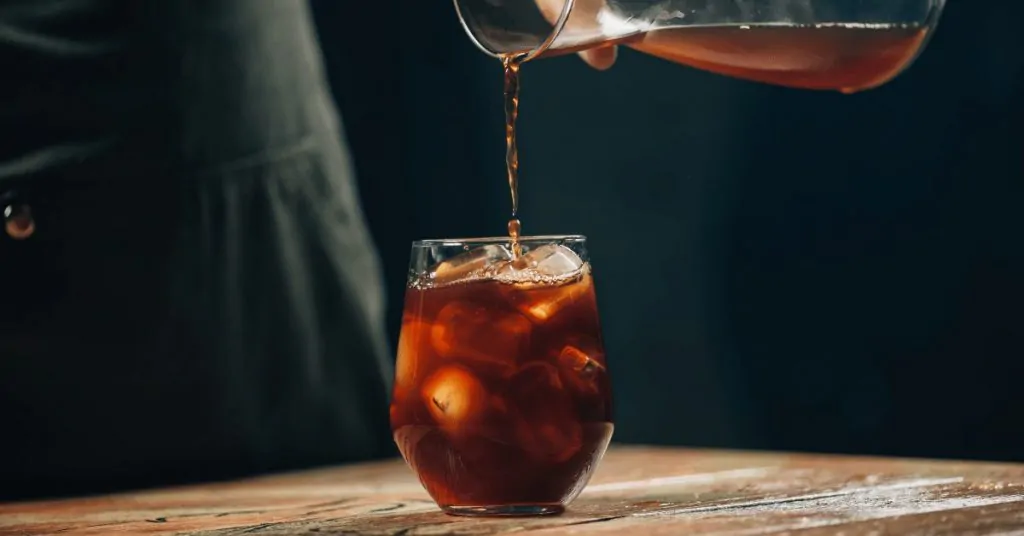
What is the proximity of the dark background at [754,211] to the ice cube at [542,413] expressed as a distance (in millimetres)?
1725

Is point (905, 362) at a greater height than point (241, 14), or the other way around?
point (241, 14)

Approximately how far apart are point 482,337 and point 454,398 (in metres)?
0.06

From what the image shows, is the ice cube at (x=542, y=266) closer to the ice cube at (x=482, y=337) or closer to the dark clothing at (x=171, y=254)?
the ice cube at (x=482, y=337)

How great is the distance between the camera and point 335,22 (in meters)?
3.24

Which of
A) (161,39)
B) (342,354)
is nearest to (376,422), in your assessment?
(342,354)

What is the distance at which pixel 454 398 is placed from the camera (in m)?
1.33

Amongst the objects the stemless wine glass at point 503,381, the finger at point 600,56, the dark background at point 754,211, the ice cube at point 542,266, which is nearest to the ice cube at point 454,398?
the stemless wine glass at point 503,381

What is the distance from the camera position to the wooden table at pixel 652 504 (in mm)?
1232

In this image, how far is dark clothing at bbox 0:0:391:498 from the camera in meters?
1.73

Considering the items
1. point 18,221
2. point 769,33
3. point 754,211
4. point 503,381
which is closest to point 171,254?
point 18,221

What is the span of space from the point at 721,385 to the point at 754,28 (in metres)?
1.73

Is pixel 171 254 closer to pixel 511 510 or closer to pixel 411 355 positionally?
pixel 411 355

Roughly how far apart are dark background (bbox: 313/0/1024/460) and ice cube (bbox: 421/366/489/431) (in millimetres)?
1776

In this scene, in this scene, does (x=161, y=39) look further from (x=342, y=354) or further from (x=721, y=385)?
(x=721, y=385)
